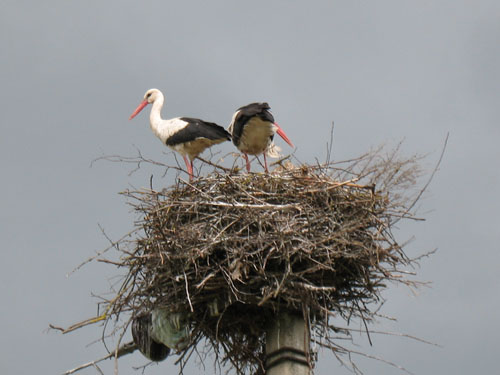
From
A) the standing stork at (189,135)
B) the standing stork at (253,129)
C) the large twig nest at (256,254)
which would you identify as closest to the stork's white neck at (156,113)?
the standing stork at (189,135)

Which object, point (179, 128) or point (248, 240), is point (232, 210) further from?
point (179, 128)

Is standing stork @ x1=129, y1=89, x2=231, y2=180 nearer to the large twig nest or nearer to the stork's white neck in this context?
the stork's white neck

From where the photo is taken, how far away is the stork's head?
38.1ft

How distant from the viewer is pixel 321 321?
263 inches

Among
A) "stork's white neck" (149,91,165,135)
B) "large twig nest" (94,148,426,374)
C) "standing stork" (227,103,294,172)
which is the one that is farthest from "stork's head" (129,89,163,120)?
"large twig nest" (94,148,426,374)

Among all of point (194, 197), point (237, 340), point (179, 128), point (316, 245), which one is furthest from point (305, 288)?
point (179, 128)

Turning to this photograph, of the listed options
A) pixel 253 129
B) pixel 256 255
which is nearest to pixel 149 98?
pixel 253 129

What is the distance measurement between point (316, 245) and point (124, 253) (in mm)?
1494

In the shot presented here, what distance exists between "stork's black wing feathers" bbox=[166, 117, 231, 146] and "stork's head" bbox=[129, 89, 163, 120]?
158 cm

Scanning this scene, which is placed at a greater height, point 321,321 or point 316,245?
point 316,245

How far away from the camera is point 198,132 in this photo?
32.1ft

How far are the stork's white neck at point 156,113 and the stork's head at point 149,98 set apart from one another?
0.08 ft

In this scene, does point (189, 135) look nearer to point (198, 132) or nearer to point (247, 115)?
point (198, 132)

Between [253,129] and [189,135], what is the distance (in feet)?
2.19
